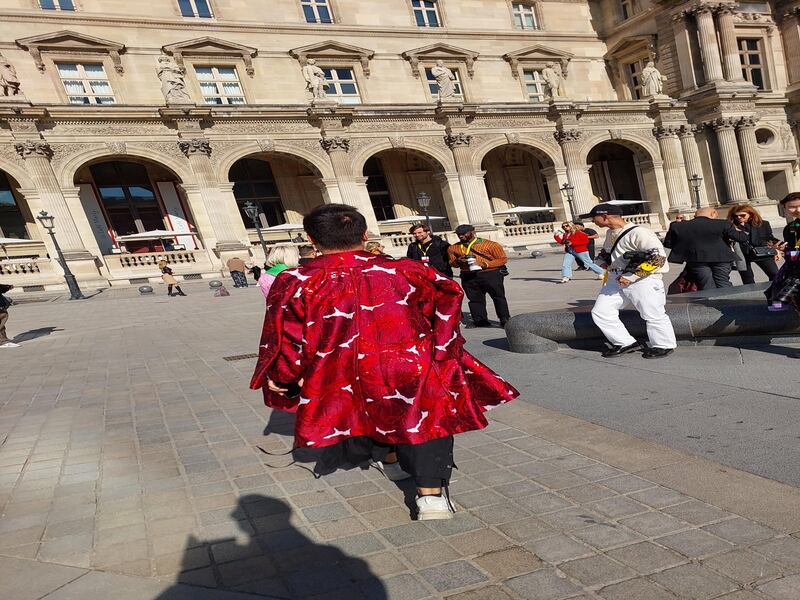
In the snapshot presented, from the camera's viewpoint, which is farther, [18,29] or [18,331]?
[18,29]

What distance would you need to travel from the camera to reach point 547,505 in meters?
2.66

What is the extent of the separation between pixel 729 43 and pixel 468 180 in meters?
19.9

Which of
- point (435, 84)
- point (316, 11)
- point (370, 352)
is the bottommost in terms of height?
point (370, 352)

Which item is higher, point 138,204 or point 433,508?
point 138,204

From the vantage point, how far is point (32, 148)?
2038 cm

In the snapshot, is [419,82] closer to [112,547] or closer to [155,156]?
[155,156]

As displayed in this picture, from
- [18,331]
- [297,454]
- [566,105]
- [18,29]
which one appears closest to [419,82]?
[566,105]

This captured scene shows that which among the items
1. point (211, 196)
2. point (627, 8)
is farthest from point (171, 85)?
point (627, 8)

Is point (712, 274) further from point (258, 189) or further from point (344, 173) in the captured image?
point (258, 189)

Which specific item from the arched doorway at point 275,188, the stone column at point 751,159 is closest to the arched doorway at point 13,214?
the arched doorway at point 275,188

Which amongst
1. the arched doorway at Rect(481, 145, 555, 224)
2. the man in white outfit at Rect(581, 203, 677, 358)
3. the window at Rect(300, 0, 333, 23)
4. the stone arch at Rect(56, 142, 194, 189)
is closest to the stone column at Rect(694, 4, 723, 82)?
the arched doorway at Rect(481, 145, 555, 224)

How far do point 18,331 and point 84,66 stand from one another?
18.6 m

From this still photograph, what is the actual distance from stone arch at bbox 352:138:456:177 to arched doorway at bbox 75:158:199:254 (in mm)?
9093

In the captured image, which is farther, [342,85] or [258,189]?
[342,85]
